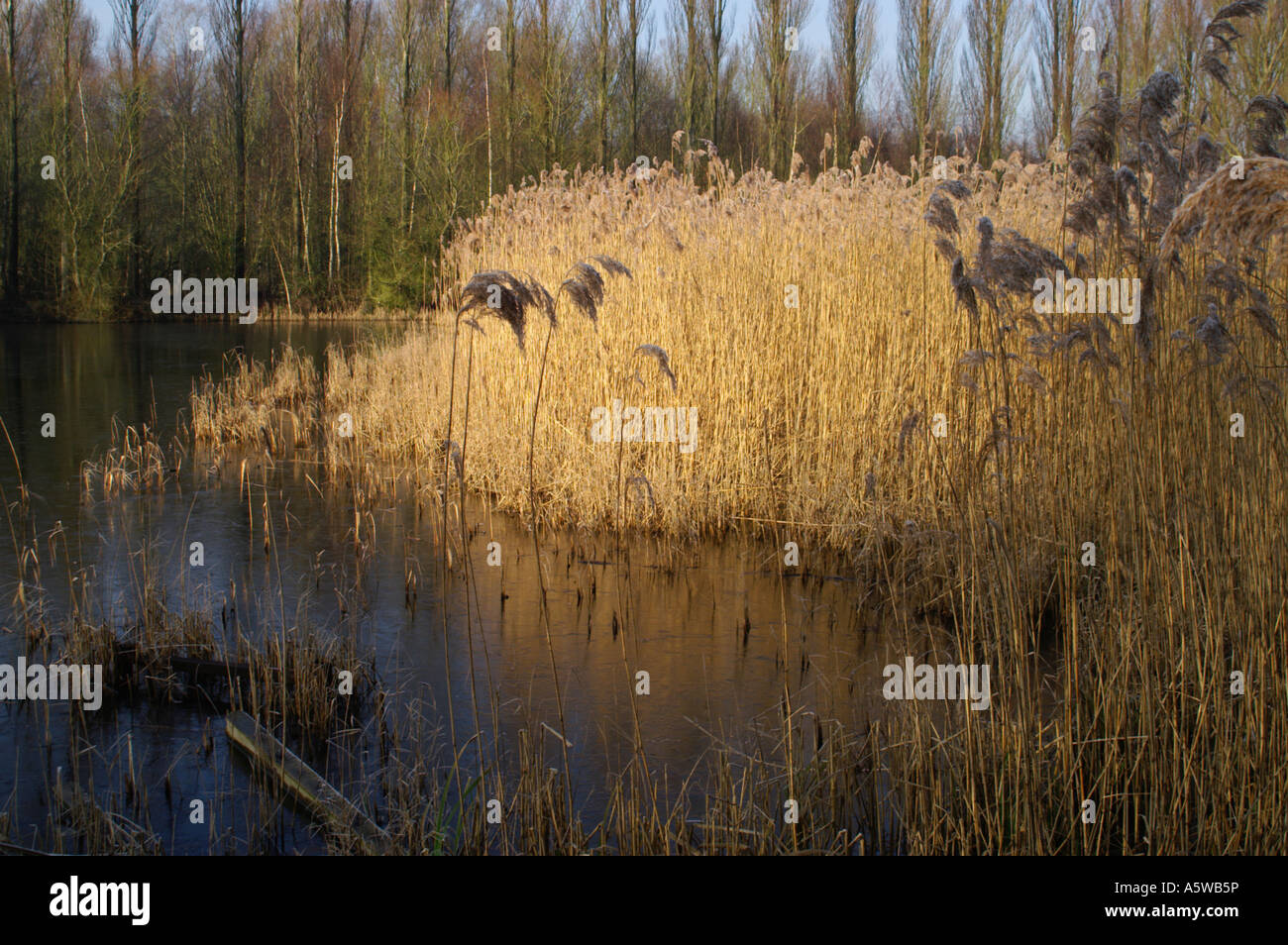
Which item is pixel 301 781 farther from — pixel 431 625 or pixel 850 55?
pixel 850 55

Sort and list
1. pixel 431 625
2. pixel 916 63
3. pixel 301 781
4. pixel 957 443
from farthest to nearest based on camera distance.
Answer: pixel 916 63, pixel 957 443, pixel 431 625, pixel 301 781

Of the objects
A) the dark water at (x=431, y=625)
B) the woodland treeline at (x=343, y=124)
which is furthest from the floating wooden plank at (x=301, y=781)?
the woodland treeline at (x=343, y=124)

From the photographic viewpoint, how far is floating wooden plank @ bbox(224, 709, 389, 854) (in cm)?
269

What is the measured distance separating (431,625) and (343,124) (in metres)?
26.9

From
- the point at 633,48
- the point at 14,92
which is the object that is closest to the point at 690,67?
the point at 633,48

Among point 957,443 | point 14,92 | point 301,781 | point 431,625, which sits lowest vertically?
point 301,781

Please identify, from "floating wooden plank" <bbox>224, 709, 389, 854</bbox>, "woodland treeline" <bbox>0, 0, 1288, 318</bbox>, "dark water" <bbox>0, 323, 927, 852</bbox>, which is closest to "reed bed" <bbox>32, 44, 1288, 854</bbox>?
"floating wooden plank" <bbox>224, 709, 389, 854</bbox>

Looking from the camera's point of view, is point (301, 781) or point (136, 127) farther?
point (136, 127)

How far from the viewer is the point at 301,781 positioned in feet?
9.71

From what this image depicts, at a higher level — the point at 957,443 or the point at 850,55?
the point at 850,55

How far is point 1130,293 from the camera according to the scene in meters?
4.30

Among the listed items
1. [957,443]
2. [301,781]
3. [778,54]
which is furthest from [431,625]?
[778,54]

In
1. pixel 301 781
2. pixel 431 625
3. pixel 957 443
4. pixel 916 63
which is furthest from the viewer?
pixel 916 63

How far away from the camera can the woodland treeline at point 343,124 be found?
23172 millimetres
